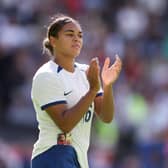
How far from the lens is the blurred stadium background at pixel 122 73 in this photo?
14023mm

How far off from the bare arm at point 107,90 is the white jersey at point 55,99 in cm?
14

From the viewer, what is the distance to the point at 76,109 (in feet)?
22.7

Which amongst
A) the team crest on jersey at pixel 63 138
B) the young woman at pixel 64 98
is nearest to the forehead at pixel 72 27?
the young woman at pixel 64 98

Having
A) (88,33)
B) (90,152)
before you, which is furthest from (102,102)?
(88,33)

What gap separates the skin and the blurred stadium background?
5069 mm

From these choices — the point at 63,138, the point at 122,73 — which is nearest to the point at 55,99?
the point at 63,138

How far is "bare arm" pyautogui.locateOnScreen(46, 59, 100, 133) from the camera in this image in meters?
6.90

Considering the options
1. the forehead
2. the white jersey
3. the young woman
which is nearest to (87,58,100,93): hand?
the young woman

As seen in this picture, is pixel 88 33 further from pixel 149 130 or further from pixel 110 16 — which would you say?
pixel 149 130

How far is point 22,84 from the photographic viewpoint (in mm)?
15211

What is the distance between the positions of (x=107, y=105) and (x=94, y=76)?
46 cm

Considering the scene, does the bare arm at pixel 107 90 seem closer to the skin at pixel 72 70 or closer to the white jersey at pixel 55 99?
the skin at pixel 72 70

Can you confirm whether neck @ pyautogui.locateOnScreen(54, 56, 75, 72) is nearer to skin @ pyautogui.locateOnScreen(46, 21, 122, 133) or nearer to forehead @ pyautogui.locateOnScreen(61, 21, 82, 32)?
skin @ pyautogui.locateOnScreen(46, 21, 122, 133)

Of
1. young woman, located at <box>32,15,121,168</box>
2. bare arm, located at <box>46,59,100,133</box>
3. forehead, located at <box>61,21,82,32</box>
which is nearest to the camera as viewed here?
bare arm, located at <box>46,59,100,133</box>
